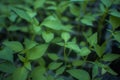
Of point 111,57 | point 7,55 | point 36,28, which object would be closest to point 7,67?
point 7,55

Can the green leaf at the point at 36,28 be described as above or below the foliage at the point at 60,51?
above

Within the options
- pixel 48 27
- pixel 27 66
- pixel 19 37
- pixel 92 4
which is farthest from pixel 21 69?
pixel 92 4

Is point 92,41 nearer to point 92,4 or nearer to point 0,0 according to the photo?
point 92,4

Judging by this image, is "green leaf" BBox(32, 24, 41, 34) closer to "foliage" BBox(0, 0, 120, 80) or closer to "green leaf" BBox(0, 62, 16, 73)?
"foliage" BBox(0, 0, 120, 80)

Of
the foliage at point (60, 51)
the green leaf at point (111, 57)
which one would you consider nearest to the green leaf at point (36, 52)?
the foliage at point (60, 51)

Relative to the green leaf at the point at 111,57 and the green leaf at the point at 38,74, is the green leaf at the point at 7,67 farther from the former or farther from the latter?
the green leaf at the point at 111,57

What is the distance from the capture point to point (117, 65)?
3.38ft

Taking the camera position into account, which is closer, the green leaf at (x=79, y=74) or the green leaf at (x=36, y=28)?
the green leaf at (x=79, y=74)

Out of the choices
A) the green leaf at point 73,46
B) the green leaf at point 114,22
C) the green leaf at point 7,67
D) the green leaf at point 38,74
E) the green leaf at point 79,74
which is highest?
the green leaf at point 114,22

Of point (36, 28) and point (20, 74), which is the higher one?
point (36, 28)

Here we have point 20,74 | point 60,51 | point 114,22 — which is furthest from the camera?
point 60,51

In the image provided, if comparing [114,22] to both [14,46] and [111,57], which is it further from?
[14,46]

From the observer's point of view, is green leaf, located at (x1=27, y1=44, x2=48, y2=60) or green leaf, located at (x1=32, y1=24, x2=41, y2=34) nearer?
green leaf, located at (x1=27, y1=44, x2=48, y2=60)

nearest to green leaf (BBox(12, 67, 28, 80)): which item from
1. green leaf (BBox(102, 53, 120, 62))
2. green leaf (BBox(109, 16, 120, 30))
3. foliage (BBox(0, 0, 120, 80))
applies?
foliage (BBox(0, 0, 120, 80))
